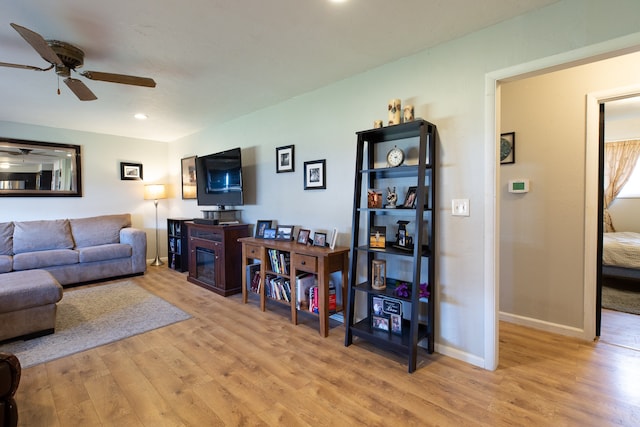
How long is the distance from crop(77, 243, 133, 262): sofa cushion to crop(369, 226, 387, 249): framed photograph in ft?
12.5

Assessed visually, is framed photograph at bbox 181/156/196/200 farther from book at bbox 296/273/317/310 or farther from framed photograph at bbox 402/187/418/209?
framed photograph at bbox 402/187/418/209

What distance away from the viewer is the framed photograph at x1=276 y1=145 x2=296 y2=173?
3.28 m

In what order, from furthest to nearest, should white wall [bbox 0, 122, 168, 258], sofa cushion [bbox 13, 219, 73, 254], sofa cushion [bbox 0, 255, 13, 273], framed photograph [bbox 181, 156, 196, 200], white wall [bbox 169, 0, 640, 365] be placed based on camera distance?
framed photograph [bbox 181, 156, 196, 200] < white wall [bbox 0, 122, 168, 258] < sofa cushion [bbox 13, 219, 73, 254] < sofa cushion [bbox 0, 255, 13, 273] < white wall [bbox 169, 0, 640, 365]

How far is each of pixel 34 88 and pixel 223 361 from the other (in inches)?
122

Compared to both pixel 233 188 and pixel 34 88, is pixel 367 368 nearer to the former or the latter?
pixel 233 188

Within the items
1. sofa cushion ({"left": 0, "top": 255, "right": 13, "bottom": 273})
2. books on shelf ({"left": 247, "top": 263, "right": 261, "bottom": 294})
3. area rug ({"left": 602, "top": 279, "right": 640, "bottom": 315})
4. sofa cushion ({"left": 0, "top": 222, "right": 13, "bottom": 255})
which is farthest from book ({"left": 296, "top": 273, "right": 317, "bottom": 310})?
sofa cushion ({"left": 0, "top": 222, "right": 13, "bottom": 255})

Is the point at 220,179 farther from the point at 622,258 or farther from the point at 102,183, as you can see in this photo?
the point at 622,258

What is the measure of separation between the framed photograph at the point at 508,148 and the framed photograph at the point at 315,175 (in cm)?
166

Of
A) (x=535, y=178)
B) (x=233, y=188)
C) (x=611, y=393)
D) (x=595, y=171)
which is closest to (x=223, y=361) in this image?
(x=233, y=188)

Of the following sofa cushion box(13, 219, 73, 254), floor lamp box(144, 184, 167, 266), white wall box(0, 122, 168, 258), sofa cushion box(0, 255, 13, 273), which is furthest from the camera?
floor lamp box(144, 184, 167, 266)

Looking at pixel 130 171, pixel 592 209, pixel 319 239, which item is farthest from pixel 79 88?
pixel 592 209

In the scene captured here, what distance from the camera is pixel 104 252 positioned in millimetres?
4191

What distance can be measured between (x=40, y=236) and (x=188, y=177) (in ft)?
6.73

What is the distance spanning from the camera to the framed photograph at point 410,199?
220 centimetres
